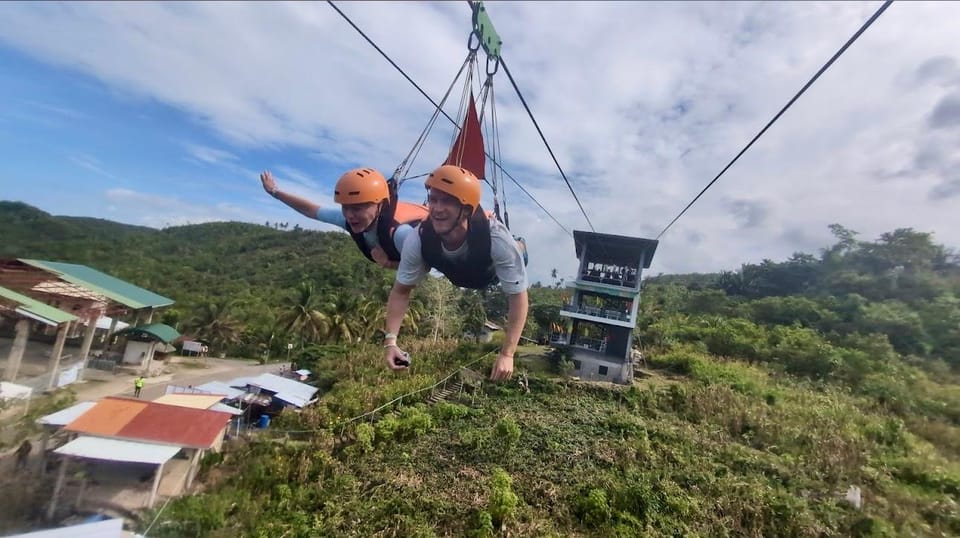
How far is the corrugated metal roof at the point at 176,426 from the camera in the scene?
1023 cm

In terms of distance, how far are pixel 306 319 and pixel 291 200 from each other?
79.2 feet

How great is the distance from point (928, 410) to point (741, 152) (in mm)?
17583

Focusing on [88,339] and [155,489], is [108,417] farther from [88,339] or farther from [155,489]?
[88,339]

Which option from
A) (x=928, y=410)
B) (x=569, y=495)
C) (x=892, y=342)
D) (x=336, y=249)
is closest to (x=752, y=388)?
(x=928, y=410)

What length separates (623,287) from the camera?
15.0 meters

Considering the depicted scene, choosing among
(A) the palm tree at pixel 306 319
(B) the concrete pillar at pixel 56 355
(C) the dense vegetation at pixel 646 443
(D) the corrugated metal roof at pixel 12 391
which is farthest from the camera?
(A) the palm tree at pixel 306 319

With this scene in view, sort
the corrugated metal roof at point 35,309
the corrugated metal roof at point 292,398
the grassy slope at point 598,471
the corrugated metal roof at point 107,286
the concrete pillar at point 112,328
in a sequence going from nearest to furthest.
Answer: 1. the grassy slope at point 598,471
2. the corrugated metal roof at point 35,309
3. the corrugated metal roof at point 292,398
4. the corrugated metal roof at point 107,286
5. the concrete pillar at point 112,328

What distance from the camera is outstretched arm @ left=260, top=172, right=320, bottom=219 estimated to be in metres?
3.29

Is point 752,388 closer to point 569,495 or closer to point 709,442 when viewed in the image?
point 709,442

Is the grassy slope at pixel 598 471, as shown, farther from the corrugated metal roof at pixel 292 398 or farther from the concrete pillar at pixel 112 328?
the concrete pillar at pixel 112 328

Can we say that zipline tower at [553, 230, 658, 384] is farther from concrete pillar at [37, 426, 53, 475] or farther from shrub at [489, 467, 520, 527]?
concrete pillar at [37, 426, 53, 475]

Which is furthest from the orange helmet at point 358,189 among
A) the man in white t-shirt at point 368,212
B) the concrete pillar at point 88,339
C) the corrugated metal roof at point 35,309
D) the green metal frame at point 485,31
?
the concrete pillar at point 88,339

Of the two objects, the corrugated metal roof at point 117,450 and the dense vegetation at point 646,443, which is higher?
the dense vegetation at point 646,443

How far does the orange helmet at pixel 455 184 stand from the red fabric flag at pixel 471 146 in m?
0.91
